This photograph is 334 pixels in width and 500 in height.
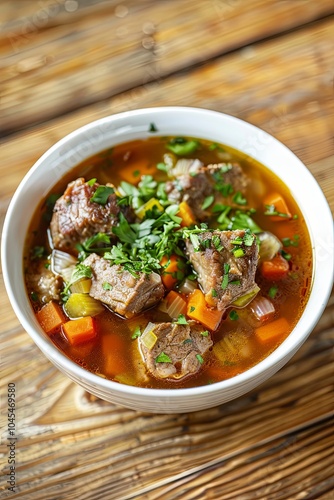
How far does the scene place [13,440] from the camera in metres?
2.93

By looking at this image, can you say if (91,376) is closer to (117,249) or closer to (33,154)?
(117,249)

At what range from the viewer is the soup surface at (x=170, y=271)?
273cm

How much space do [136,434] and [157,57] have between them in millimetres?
2128

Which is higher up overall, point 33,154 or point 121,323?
point 33,154

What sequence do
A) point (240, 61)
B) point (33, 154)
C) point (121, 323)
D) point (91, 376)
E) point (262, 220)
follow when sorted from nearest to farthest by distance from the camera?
point (91, 376) → point (121, 323) → point (262, 220) → point (33, 154) → point (240, 61)

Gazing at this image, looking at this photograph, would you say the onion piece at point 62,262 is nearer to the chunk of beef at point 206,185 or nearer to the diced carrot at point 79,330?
the diced carrot at point 79,330

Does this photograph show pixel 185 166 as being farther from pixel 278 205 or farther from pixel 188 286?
pixel 188 286

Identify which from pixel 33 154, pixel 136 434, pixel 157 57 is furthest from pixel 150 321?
Result: pixel 157 57

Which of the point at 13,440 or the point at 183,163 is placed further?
the point at 183,163

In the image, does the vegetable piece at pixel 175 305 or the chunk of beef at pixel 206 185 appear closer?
the vegetable piece at pixel 175 305

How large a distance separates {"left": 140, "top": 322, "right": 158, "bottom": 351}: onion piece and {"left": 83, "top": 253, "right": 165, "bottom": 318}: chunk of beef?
89 millimetres

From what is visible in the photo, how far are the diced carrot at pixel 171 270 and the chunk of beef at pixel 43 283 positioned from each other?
0.44 m

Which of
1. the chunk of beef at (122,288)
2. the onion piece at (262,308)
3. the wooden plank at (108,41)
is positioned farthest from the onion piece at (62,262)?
the wooden plank at (108,41)

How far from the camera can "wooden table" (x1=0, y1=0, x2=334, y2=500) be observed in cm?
286
